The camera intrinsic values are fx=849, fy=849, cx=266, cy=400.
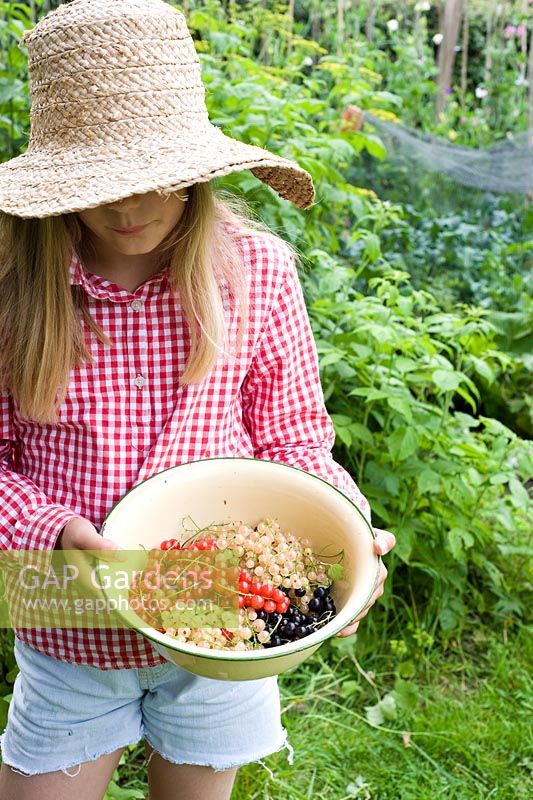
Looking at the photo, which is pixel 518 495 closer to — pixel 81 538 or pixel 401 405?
pixel 401 405

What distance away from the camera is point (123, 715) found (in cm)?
144

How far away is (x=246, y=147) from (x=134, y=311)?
317mm

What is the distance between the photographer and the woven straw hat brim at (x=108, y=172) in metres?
1.16

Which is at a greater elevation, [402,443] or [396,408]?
[396,408]

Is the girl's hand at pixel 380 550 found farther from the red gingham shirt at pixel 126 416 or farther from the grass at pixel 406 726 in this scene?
the grass at pixel 406 726

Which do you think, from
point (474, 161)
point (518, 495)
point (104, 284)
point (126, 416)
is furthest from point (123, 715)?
point (474, 161)

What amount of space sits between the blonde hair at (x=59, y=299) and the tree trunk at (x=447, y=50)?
5788 mm

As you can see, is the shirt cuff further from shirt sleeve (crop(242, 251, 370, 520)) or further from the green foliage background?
the green foliage background

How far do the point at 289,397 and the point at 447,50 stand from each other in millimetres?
5971

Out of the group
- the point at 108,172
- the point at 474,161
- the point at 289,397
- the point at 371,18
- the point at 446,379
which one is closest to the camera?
the point at 108,172

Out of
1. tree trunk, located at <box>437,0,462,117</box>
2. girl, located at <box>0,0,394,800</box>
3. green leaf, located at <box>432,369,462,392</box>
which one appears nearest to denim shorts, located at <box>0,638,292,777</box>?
girl, located at <box>0,0,394,800</box>

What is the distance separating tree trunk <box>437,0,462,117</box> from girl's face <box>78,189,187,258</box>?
5.86 meters

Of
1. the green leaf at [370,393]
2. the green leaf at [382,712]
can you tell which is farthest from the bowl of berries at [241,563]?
the green leaf at [382,712]

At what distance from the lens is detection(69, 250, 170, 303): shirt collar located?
1342mm
